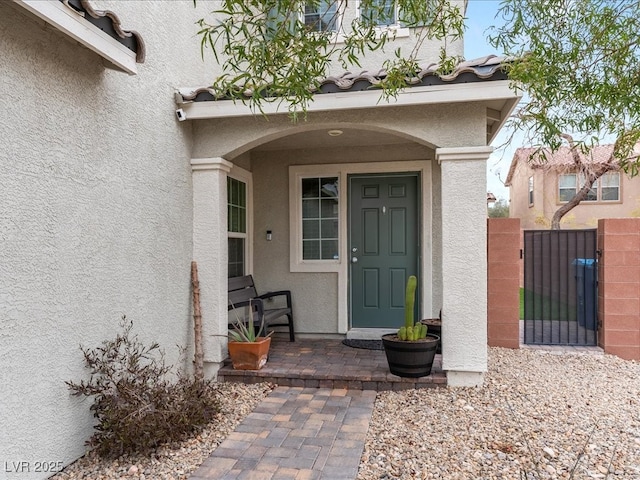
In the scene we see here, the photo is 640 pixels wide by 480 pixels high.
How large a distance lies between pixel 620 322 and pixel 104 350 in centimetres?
659

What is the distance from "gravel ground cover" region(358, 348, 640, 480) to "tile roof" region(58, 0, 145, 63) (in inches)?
152

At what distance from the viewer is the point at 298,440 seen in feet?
12.1

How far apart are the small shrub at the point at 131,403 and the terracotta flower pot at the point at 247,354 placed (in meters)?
1.04

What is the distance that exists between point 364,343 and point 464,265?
239 cm

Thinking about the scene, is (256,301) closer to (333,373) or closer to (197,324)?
(197,324)

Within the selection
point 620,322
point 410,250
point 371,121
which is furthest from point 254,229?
point 620,322

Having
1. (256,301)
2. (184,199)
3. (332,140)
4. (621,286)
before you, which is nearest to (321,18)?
(184,199)

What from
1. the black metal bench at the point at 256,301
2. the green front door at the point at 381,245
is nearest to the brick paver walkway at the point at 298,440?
the black metal bench at the point at 256,301

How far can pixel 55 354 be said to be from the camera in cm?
324

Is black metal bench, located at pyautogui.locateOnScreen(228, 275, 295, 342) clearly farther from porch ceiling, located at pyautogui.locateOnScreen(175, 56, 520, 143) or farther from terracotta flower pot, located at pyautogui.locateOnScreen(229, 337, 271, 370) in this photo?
porch ceiling, located at pyautogui.locateOnScreen(175, 56, 520, 143)

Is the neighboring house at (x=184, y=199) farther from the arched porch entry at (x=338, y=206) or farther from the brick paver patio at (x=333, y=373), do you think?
the brick paver patio at (x=333, y=373)

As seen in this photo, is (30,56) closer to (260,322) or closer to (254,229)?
(260,322)

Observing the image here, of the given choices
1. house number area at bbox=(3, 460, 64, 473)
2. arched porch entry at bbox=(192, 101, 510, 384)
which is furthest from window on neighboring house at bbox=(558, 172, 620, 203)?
house number area at bbox=(3, 460, 64, 473)

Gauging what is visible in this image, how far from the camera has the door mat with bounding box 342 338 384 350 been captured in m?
6.31
